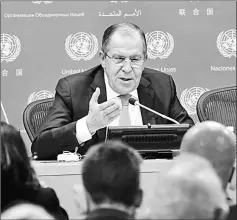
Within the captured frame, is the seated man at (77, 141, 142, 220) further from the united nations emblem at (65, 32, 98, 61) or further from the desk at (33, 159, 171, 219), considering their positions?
the united nations emblem at (65, 32, 98, 61)

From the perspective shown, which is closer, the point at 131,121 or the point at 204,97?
the point at 131,121

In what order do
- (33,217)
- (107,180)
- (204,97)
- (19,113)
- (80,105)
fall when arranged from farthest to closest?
(19,113) < (204,97) < (80,105) < (107,180) < (33,217)

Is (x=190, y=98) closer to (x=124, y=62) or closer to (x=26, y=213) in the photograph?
(x=124, y=62)

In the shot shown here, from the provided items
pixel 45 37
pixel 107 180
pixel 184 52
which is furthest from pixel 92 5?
pixel 107 180

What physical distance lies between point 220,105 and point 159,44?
3.23 feet

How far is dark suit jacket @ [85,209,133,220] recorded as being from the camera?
164cm

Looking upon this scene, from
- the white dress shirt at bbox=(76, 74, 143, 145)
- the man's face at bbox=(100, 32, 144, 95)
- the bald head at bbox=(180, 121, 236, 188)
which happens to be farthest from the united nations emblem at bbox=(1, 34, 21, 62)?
the bald head at bbox=(180, 121, 236, 188)

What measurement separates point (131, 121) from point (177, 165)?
105 inches

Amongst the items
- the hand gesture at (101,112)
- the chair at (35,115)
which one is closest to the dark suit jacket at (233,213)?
the hand gesture at (101,112)

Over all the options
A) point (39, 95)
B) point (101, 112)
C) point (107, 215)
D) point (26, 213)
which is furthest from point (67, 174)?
point (39, 95)

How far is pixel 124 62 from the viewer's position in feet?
13.8

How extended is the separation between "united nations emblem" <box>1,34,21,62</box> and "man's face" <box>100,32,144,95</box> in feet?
4.56

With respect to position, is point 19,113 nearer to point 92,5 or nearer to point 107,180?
point 92,5

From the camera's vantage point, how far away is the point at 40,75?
5477 mm
